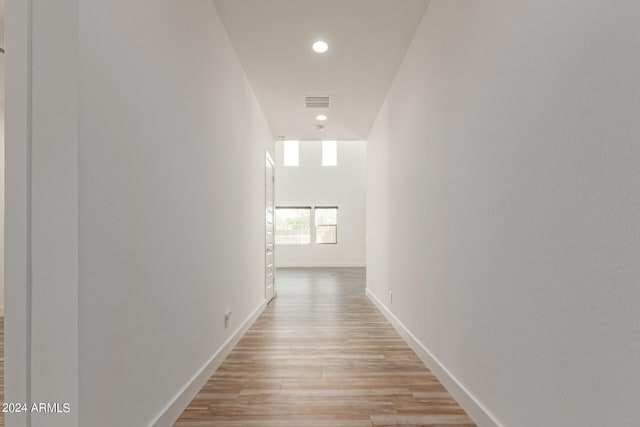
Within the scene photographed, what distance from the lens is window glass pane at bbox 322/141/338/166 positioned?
11.7 m

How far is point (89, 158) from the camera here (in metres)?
1.17

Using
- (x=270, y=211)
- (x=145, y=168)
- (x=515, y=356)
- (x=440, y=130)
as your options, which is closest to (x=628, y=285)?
(x=515, y=356)

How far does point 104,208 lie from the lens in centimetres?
126

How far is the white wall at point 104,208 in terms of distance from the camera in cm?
108

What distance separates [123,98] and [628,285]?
1.83 meters

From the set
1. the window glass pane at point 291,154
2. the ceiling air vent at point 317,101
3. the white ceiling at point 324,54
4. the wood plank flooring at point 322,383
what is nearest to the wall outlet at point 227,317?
the wood plank flooring at point 322,383

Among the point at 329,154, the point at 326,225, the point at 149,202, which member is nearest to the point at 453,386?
the point at 149,202

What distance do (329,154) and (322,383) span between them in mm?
9887

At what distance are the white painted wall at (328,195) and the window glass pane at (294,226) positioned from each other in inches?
8.1

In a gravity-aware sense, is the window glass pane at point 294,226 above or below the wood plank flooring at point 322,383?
above

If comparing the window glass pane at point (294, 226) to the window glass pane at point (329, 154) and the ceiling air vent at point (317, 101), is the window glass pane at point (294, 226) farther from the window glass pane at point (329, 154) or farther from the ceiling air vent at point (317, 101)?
the ceiling air vent at point (317, 101)

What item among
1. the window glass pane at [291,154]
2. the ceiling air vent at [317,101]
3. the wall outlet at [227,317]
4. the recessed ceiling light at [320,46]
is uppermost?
the window glass pane at [291,154]

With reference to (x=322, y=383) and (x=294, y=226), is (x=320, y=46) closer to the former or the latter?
(x=322, y=383)

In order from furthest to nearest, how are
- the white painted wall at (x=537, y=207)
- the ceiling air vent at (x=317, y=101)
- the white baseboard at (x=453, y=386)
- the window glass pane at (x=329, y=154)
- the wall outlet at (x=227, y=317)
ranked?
the window glass pane at (x=329, y=154), the ceiling air vent at (x=317, y=101), the wall outlet at (x=227, y=317), the white baseboard at (x=453, y=386), the white painted wall at (x=537, y=207)
